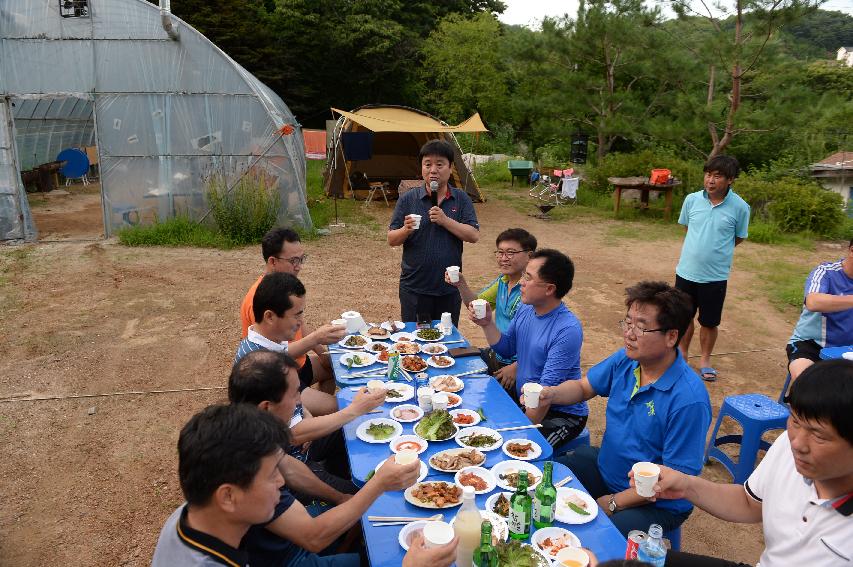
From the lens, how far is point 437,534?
209 centimetres

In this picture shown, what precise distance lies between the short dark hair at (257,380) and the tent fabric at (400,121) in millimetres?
10362

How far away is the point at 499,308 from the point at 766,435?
2.72m

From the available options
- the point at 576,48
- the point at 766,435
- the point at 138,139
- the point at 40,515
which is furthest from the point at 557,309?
the point at 576,48

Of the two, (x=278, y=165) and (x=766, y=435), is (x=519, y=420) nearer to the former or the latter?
(x=766, y=435)

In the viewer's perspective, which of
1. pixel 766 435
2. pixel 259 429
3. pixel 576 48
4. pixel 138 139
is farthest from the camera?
pixel 576 48

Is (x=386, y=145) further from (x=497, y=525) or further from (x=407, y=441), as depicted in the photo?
(x=497, y=525)

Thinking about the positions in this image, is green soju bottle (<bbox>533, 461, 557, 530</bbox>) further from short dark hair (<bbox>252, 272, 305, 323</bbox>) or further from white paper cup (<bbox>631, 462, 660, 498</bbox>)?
short dark hair (<bbox>252, 272, 305, 323</bbox>)

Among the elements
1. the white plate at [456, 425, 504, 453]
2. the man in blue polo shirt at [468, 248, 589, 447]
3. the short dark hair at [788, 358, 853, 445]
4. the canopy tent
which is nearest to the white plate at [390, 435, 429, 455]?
the white plate at [456, 425, 504, 453]

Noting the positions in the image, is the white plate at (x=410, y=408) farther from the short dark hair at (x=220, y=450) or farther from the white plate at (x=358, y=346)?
the short dark hair at (x=220, y=450)

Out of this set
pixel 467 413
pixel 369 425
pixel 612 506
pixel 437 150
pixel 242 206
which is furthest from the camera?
pixel 242 206

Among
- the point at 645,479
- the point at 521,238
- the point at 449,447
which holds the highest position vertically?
the point at 521,238

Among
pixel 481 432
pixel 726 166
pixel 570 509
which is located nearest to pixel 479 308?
pixel 481 432

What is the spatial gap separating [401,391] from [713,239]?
3.71 meters

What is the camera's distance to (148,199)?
37.1 ft
